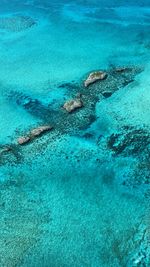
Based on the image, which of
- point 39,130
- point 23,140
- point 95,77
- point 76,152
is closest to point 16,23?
point 95,77

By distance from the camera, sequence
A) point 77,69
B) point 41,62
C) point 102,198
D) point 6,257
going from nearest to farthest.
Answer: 1. point 6,257
2. point 102,198
3. point 77,69
4. point 41,62

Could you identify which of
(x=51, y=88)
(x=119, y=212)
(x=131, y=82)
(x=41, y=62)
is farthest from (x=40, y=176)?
(x=41, y=62)

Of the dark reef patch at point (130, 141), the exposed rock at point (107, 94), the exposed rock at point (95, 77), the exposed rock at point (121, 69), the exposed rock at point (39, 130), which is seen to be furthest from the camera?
the exposed rock at point (121, 69)

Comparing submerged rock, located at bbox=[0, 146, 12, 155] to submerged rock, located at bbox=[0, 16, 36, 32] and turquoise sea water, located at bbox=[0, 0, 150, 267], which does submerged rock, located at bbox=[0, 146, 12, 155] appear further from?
submerged rock, located at bbox=[0, 16, 36, 32]

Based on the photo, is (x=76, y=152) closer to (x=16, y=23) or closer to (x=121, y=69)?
(x=121, y=69)

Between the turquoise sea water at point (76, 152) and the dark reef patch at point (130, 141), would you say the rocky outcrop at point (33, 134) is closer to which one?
the turquoise sea water at point (76, 152)

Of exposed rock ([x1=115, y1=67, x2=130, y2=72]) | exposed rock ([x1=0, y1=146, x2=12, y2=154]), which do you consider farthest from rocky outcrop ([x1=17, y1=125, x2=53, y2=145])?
exposed rock ([x1=115, y1=67, x2=130, y2=72])

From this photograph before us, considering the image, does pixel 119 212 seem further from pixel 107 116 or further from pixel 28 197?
pixel 107 116

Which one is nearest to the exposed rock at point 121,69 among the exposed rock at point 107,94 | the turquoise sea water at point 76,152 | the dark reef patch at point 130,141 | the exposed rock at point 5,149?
the turquoise sea water at point 76,152
